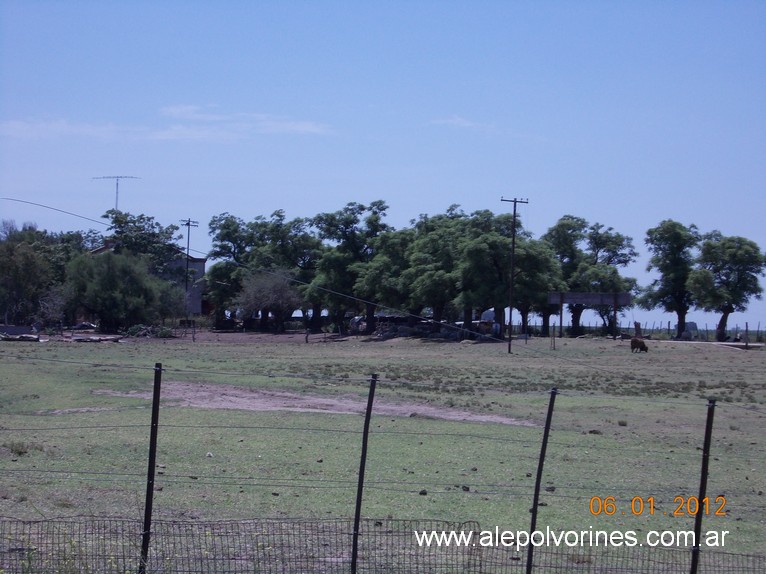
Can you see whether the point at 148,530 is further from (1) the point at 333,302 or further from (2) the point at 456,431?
(1) the point at 333,302

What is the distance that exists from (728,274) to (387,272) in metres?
35.4

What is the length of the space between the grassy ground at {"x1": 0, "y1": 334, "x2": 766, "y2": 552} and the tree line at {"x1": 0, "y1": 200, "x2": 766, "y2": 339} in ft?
153

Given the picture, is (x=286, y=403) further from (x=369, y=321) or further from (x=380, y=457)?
(x=369, y=321)

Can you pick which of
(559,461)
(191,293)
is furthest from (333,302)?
(559,461)

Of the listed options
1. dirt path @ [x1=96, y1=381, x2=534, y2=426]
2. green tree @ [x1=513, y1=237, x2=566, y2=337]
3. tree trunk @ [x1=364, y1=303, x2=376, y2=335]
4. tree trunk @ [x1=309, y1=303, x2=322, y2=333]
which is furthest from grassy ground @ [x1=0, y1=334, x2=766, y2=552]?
tree trunk @ [x1=309, y1=303, x2=322, y2=333]

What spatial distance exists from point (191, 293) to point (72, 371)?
274 ft

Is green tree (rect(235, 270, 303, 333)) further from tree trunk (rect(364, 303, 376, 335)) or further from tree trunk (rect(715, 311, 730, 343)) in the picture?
tree trunk (rect(715, 311, 730, 343))

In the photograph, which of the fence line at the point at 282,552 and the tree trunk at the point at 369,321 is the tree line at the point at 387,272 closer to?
the tree trunk at the point at 369,321

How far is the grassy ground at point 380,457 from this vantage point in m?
12.0

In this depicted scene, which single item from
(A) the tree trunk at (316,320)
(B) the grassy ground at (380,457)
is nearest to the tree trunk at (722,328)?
(A) the tree trunk at (316,320)

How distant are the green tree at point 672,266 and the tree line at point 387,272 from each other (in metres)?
0.13

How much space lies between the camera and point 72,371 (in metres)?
35.7

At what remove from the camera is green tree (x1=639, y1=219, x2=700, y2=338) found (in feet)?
301

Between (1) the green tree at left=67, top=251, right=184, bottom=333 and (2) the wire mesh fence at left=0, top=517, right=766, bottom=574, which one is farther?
(1) the green tree at left=67, top=251, right=184, bottom=333
